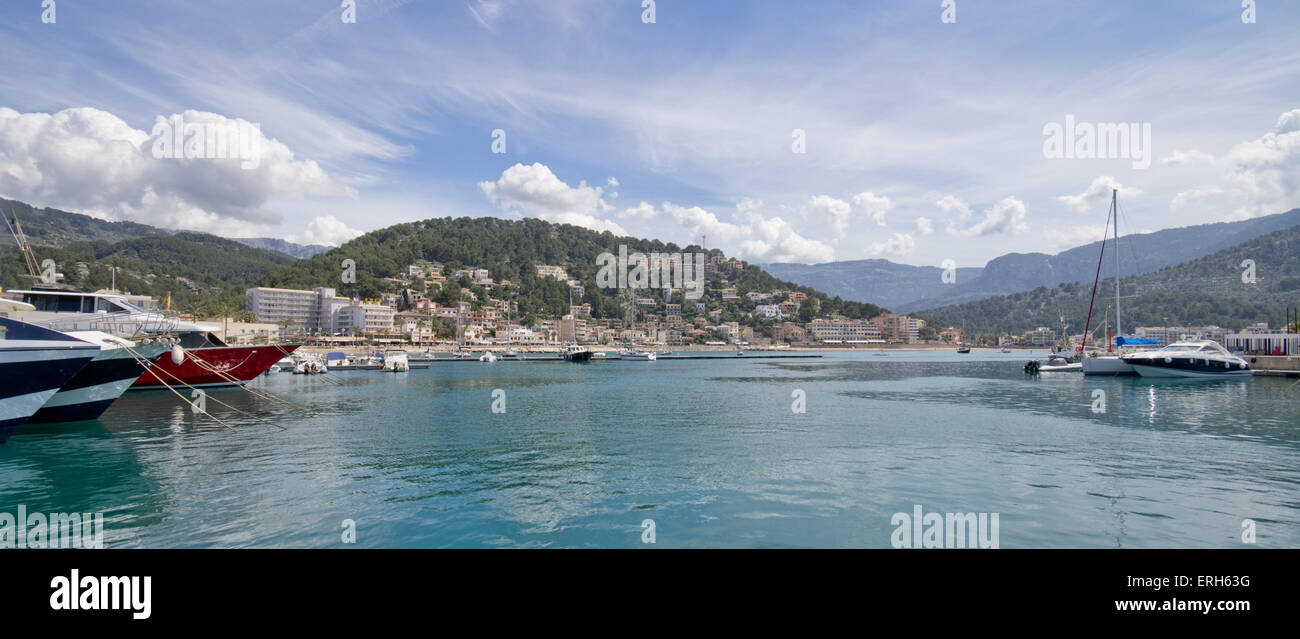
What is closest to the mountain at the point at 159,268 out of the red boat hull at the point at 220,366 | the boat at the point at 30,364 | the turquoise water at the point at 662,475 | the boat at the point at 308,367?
the red boat hull at the point at 220,366

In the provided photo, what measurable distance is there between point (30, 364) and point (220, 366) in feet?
76.3

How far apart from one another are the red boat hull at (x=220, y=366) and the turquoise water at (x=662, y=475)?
7.67 metres

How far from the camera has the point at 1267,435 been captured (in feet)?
57.9

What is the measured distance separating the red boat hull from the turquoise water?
767 centimetres

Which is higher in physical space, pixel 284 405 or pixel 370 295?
pixel 370 295

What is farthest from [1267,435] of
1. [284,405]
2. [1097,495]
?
[284,405]

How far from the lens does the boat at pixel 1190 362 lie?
39969mm

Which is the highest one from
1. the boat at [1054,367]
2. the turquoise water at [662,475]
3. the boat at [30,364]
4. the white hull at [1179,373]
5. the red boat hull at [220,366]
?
the boat at [30,364]

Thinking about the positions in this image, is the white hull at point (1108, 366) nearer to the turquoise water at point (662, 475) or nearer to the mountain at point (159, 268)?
the turquoise water at point (662, 475)

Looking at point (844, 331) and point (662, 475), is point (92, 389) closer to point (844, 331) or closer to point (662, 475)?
point (662, 475)

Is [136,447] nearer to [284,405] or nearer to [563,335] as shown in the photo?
[284,405]

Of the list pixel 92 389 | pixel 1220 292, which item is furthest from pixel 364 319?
pixel 1220 292

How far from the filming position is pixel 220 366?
33.8 m
